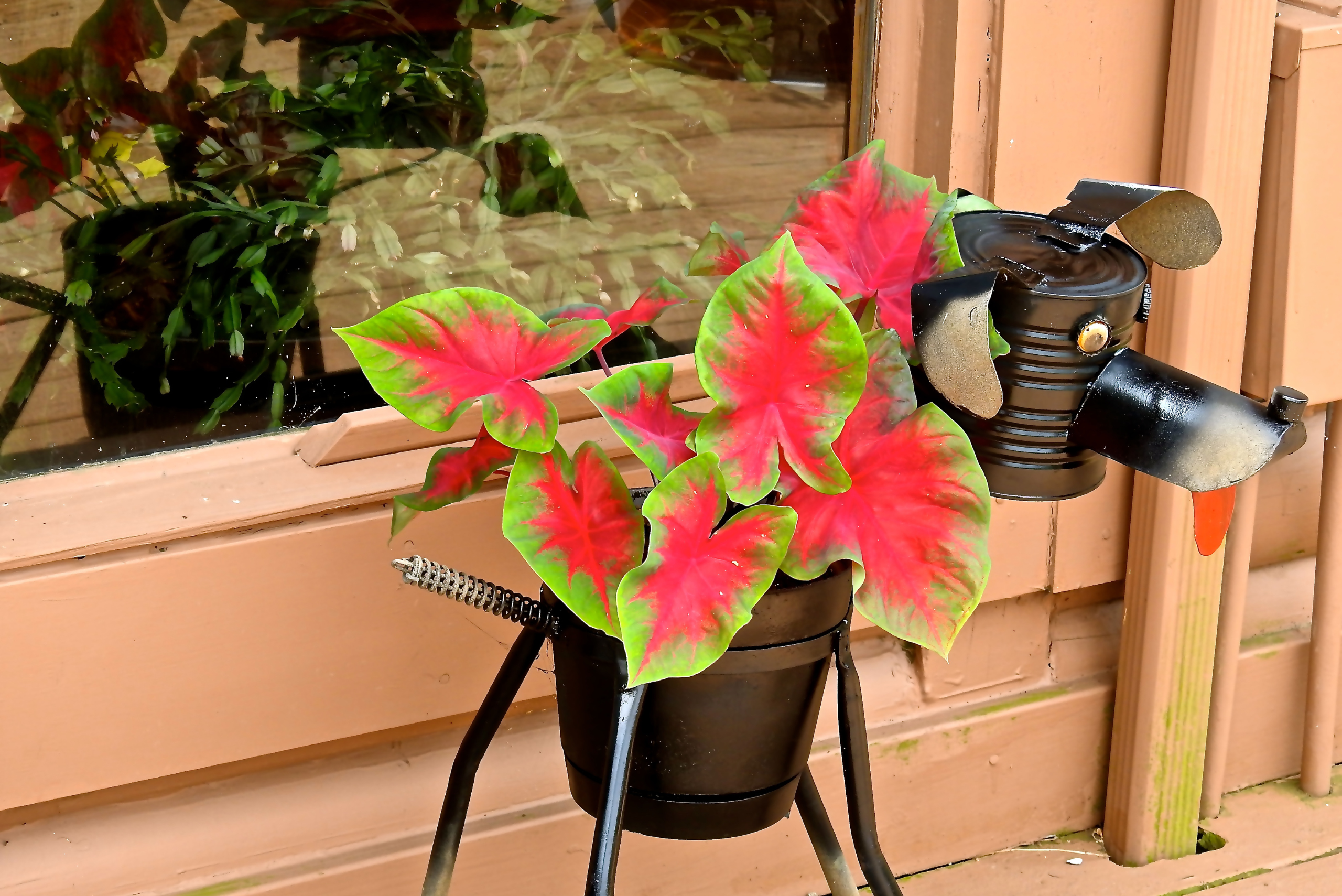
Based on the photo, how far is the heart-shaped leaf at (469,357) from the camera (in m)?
0.79

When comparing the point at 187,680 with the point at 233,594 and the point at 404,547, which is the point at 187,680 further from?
the point at 404,547

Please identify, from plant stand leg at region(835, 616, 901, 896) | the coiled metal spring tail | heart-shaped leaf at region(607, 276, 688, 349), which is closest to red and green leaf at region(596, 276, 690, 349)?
heart-shaped leaf at region(607, 276, 688, 349)

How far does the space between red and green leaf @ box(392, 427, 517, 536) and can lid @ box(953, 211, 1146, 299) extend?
1.20ft

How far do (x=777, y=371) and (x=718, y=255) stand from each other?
20 cm

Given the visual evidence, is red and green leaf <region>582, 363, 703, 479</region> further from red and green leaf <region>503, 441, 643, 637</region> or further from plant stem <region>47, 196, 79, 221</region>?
plant stem <region>47, 196, 79, 221</region>

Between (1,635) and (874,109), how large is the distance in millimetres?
1034

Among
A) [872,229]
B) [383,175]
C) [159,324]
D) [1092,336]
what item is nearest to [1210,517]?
[1092,336]

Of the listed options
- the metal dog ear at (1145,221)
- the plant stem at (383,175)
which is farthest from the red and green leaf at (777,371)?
the plant stem at (383,175)

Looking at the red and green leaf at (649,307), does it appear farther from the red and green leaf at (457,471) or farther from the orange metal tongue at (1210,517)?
the orange metal tongue at (1210,517)

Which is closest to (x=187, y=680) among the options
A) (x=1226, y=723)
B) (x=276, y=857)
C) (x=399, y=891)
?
(x=276, y=857)

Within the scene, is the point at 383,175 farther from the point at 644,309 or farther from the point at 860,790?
the point at 860,790

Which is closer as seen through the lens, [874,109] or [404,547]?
[404,547]

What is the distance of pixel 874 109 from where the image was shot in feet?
4.51

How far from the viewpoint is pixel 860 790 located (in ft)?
3.25
